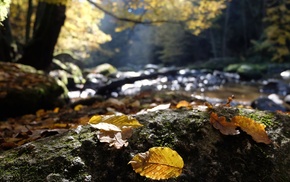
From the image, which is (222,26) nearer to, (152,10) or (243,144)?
(152,10)

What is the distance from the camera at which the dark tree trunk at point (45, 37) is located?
750 centimetres

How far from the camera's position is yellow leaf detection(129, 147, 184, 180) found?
103cm

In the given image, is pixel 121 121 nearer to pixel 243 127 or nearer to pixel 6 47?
pixel 243 127

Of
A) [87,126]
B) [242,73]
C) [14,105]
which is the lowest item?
[242,73]

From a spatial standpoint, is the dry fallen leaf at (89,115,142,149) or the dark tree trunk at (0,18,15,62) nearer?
the dry fallen leaf at (89,115,142,149)

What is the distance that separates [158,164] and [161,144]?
0.62 ft

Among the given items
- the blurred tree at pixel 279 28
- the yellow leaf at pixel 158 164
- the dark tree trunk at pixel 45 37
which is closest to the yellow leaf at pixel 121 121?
the yellow leaf at pixel 158 164

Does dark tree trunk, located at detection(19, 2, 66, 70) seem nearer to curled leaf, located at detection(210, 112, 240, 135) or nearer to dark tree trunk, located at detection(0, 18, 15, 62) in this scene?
dark tree trunk, located at detection(0, 18, 15, 62)

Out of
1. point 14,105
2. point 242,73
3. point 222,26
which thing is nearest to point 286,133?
point 14,105

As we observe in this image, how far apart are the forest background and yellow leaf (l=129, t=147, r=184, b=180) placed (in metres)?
1.04

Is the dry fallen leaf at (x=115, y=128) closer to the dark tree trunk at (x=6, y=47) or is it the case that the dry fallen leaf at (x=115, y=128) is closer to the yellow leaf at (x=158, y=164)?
the yellow leaf at (x=158, y=164)

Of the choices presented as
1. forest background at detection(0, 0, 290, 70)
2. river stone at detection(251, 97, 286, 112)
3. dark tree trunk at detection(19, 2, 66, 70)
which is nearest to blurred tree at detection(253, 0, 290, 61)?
forest background at detection(0, 0, 290, 70)

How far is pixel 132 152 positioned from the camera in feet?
3.84

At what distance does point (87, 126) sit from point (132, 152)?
0.30m
